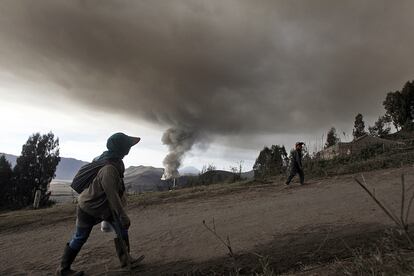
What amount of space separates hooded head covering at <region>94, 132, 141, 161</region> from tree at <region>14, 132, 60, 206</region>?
111ft

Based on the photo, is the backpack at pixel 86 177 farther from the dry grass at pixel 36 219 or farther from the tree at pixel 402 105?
the tree at pixel 402 105

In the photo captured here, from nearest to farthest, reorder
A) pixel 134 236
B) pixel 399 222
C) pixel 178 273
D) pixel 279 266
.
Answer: pixel 399 222 < pixel 279 266 < pixel 178 273 < pixel 134 236

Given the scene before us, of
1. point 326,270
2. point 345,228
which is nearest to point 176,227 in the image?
point 345,228

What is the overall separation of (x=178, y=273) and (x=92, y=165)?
1986 mm

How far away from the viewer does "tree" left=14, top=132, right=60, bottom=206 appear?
38.2 metres

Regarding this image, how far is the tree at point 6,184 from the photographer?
118ft

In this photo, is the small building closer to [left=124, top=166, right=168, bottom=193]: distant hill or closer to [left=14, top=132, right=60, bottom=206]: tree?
[left=124, top=166, right=168, bottom=193]: distant hill

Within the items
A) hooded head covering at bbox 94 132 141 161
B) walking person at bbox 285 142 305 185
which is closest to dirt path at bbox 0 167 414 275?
hooded head covering at bbox 94 132 141 161

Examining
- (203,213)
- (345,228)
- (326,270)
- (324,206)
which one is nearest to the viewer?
(326,270)

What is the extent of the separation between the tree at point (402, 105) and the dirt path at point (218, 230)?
128ft

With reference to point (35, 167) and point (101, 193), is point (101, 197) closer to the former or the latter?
point (101, 193)

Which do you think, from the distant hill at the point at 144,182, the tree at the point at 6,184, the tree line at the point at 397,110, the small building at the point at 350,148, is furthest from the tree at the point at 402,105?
the tree at the point at 6,184

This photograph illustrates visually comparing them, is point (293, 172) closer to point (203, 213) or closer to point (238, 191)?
point (238, 191)

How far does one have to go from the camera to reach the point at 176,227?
9148 mm
